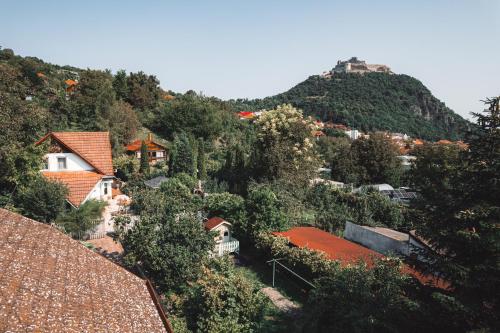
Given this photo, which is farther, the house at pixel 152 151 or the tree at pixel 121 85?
the tree at pixel 121 85

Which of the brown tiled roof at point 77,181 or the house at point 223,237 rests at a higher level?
the brown tiled roof at point 77,181

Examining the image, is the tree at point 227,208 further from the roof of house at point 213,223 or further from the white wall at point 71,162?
the white wall at point 71,162

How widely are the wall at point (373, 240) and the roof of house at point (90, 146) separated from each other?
17.3 meters

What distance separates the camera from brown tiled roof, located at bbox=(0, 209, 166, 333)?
652 cm

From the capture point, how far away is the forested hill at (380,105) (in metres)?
118

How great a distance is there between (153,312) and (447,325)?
6.88 metres

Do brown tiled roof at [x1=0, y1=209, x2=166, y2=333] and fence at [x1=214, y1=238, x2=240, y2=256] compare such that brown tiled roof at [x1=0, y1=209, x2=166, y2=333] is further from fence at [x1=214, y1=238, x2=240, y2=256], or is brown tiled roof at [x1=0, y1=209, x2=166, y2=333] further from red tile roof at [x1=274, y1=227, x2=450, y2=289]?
fence at [x1=214, y1=238, x2=240, y2=256]

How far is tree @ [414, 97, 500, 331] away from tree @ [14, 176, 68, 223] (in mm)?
17491

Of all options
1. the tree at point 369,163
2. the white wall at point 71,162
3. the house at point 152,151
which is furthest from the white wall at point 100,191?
the tree at point 369,163

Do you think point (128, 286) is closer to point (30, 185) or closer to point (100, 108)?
point (30, 185)

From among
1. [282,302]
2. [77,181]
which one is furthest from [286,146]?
[77,181]

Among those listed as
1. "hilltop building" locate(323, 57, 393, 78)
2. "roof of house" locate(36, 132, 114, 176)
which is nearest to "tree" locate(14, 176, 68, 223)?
"roof of house" locate(36, 132, 114, 176)

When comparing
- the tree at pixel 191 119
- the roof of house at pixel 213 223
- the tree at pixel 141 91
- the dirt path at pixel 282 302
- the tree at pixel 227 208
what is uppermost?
the tree at pixel 141 91

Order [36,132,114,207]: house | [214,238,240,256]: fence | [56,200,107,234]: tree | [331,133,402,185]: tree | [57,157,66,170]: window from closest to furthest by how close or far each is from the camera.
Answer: [56,200,107,234]: tree
[214,238,240,256]: fence
[36,132,114,207]: house
[57,157,66,170]: window
[331,133,402,185]: tree
